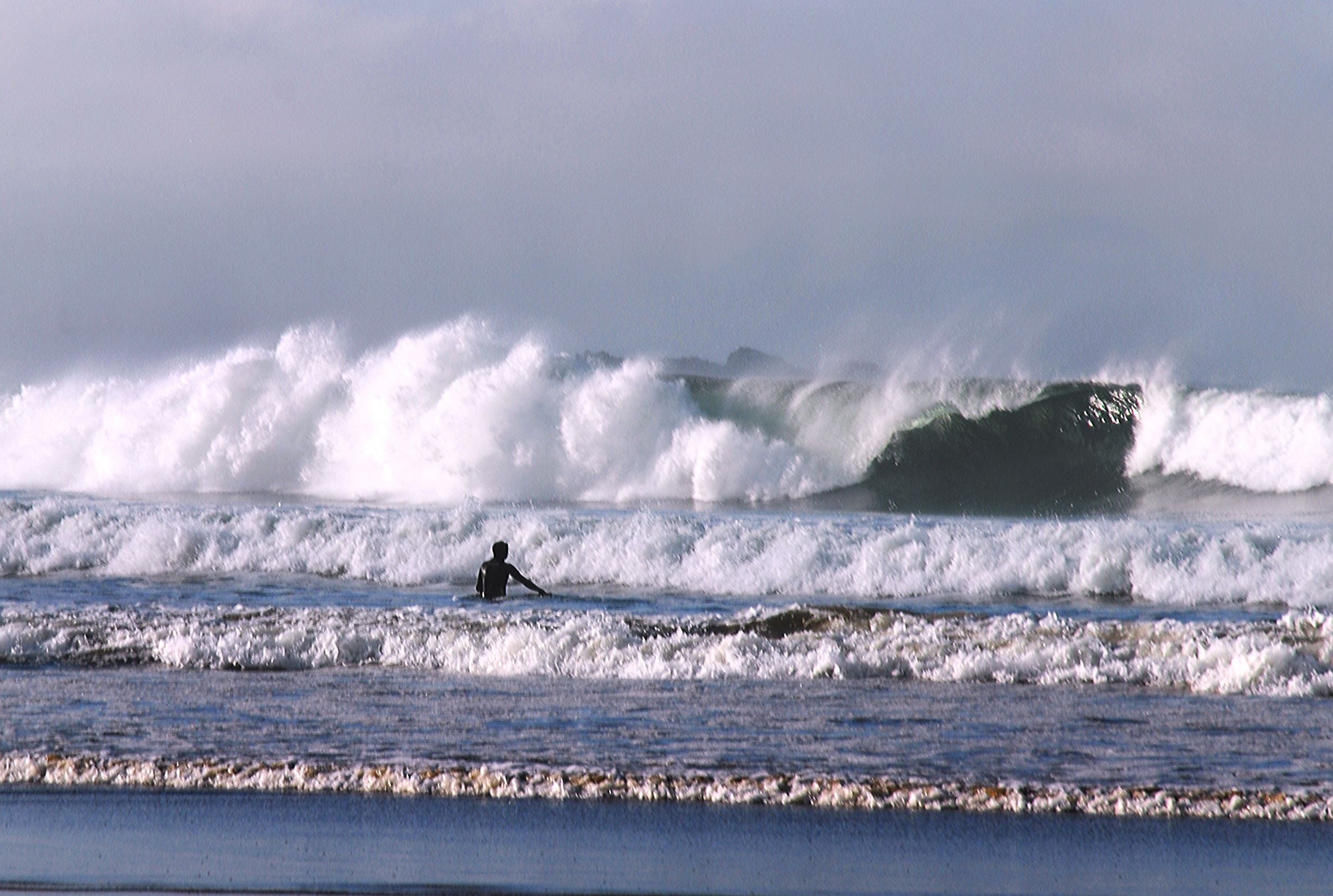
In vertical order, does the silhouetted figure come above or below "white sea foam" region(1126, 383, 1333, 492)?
below

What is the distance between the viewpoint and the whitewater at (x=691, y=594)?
6453mm

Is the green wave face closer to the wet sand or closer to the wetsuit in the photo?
the wetsuit

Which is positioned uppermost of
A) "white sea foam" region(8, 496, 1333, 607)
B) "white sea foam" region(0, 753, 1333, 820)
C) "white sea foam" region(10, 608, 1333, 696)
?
"white sea foam" region(8, 496, 1333, 607)

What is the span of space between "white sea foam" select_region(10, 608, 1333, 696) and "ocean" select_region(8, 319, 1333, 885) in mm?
35

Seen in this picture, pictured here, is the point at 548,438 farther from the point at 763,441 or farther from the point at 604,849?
the point at 604,849

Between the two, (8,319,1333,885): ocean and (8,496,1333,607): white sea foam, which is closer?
(8,319,1333,885): ocean

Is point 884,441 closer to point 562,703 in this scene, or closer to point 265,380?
point 265,380

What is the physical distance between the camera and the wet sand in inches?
182

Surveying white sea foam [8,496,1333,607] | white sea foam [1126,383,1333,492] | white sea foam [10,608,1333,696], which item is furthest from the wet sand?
white sea foam [1126,383,1333,492]

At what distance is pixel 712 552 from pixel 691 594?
1.17 meters

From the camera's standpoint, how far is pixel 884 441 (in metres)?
27.5

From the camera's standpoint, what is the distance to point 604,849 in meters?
5.05

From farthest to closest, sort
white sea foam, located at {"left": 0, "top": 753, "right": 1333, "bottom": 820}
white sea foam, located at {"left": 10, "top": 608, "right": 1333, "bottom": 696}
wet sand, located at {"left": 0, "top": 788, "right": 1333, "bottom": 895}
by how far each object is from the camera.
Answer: white sea foam, located at {"left": 10, "top": 608, "right": 1333, "bottom": 696} < white sea foam, located at {"left": 0, "top": 753, "right": 1333, "bottom": 820} < wet sand, located at {"left": 0, "top": 788, "right": 1333, "bottom": 895}

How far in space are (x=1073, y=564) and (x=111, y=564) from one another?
10852 millimetres
